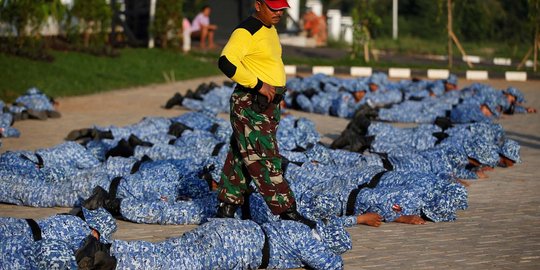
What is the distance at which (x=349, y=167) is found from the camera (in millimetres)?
9992

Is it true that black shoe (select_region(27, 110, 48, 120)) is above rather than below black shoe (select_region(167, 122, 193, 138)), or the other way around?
below

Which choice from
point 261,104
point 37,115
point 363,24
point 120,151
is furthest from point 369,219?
point 363,24

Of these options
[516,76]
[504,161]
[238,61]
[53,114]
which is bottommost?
[516,76]

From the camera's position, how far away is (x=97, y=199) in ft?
28.8

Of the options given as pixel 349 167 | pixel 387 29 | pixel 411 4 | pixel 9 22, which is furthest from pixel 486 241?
pixel 411 4

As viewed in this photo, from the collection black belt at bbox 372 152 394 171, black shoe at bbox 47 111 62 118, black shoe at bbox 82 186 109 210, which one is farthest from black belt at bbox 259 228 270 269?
black shoe at bbox 47 111 62 118

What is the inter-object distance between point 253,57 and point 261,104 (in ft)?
1.13

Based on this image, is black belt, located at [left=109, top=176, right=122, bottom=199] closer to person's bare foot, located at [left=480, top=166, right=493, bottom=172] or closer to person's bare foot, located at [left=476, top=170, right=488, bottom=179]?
person's bare foot, located at [left=476, top=170, right=488, bottom=179]

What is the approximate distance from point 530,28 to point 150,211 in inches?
729

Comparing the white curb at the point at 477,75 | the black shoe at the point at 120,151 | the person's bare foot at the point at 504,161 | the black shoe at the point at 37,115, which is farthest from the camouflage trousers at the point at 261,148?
the white curb at the point at 477,75

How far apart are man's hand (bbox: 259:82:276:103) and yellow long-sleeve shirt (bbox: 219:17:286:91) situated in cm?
3

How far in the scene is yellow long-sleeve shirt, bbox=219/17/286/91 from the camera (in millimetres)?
7901

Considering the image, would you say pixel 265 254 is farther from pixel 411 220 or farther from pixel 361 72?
pixel 361 72

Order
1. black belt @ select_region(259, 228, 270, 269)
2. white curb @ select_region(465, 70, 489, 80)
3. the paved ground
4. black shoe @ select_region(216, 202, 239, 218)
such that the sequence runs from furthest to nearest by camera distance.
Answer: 1. white curb @ select_region(465, 70, 489, 80)
2. black shoe @ select_region(216, 202, 239, 218)
3. the paved ground
4. black belt @ select_region(259, 228, 270, 269)
